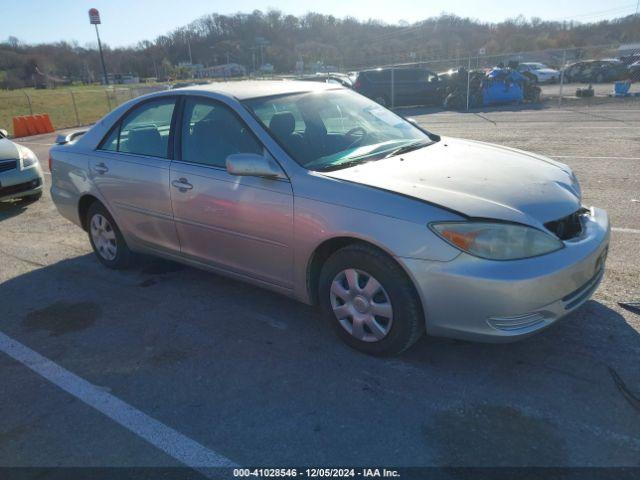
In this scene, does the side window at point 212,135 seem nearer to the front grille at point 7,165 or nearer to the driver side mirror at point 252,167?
the driver side mirror at point 252,167

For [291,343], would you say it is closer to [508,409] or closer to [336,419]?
[336,419]

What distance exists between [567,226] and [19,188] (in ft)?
24.4

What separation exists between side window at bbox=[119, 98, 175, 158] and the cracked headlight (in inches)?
98.2

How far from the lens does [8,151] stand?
775 centimetres

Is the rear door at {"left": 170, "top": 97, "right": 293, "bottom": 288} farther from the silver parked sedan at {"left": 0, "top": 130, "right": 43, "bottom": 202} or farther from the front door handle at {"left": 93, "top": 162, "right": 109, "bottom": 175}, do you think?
the silver parked sedan at {"left": 0, "top": 130, "right": 43, "bottom": 202}

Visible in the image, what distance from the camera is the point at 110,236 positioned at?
199 inches

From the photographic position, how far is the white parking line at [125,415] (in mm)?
2572

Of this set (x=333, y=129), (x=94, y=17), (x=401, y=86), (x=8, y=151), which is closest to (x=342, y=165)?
(x=333, y=129)

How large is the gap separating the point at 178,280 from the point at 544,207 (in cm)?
318

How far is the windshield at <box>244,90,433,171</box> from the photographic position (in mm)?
3654

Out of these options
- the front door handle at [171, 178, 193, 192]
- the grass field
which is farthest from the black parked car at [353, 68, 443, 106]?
the front door handle at [171, 178, 193, 192]

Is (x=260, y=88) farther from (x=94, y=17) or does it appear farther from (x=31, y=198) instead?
(x=94, y=17)

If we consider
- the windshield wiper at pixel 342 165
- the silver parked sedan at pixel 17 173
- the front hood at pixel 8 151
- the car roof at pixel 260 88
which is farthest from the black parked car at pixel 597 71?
the windshield wiper at pixel 342 165

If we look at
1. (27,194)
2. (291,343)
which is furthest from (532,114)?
(291,343)
